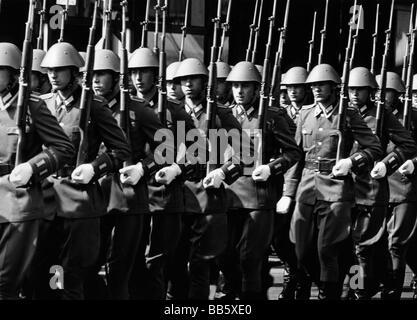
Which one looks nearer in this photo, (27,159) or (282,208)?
(27,159)

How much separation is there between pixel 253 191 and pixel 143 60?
4.71ft

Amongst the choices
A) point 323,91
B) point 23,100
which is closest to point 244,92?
point 323,91

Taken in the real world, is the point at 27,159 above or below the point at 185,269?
above

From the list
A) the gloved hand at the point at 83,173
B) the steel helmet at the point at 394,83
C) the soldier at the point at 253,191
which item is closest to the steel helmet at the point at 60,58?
the gloved hand at the point at 83,173

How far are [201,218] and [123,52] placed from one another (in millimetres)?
1509

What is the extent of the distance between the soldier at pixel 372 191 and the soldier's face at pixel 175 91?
160 cm

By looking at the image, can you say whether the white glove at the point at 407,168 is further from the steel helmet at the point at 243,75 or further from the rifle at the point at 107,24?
the rifle at the point at 107,24

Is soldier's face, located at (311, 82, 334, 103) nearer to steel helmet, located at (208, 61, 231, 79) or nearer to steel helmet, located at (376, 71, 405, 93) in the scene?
steel helmet, located at (208, 61, 231, 79)

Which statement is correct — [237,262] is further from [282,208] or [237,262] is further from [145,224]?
[145,224]

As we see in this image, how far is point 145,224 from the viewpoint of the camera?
9523 mm

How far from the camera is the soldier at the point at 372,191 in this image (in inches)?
435

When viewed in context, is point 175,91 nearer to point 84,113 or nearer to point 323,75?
point 323,75
